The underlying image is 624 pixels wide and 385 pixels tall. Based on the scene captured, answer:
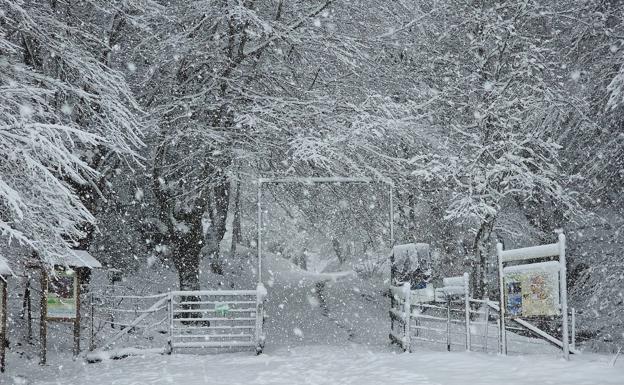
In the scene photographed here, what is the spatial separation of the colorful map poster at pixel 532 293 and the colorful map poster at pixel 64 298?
8.94 metres

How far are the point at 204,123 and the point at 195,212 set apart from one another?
2697mm

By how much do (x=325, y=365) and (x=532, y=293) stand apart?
4.36 metres

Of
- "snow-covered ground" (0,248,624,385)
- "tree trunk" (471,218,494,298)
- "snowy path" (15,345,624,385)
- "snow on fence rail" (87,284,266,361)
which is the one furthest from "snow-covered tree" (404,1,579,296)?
"snowy path" (15,345,624,385)

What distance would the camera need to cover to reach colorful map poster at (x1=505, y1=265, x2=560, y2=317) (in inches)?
378

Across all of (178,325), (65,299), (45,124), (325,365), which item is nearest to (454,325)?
(178,325)

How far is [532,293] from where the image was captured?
388 inches

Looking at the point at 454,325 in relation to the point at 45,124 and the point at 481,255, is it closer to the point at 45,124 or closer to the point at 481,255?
the point at 481,255

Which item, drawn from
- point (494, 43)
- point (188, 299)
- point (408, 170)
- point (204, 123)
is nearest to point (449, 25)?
point (494, 43)

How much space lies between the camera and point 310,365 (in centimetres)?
1242

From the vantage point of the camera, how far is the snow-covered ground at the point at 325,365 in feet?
30.0

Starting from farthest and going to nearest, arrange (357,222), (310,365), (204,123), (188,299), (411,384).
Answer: (357,222)
(188,299)
(204,123)
(310,365)
(411,384)

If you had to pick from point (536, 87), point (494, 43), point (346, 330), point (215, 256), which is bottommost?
point (346, 330)

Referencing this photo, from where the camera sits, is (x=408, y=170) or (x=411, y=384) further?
(x=408, y=170)

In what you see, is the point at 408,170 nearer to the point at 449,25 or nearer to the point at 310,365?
the point at 449,25
